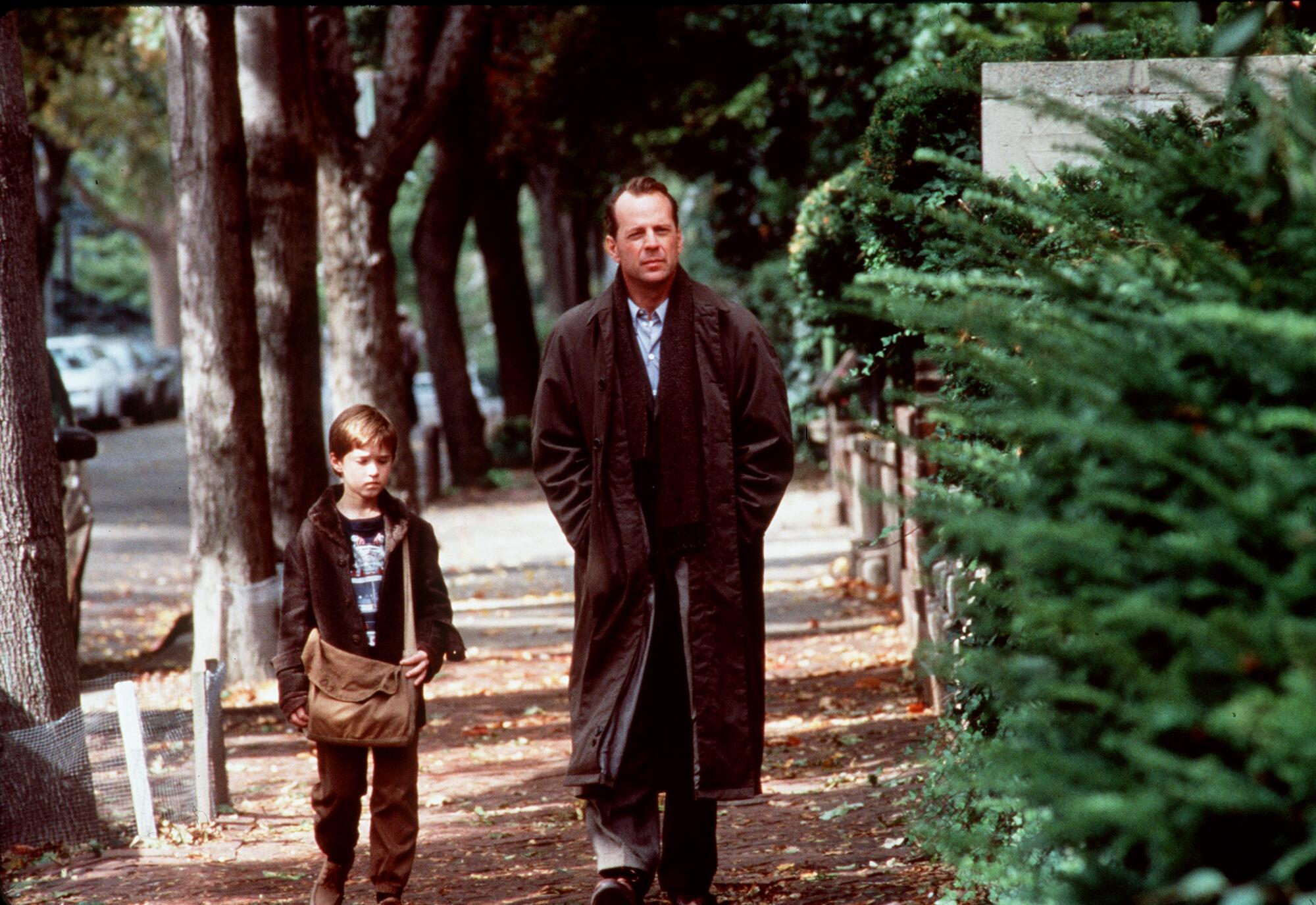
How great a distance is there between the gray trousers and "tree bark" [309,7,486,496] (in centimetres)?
794

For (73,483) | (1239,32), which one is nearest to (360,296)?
(73,483)

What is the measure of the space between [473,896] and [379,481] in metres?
1.46

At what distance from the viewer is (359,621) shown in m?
5.01

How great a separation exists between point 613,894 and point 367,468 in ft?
4.93

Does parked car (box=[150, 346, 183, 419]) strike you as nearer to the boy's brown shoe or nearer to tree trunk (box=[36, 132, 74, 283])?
tree trunk (box=[36, 132, 74, 283])

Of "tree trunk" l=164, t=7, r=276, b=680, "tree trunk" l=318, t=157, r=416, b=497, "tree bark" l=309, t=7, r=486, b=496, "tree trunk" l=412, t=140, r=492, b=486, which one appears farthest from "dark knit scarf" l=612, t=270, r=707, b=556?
"tree trunk" l=412, t=140, r=492, b=486

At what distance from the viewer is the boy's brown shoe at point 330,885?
5.06 m

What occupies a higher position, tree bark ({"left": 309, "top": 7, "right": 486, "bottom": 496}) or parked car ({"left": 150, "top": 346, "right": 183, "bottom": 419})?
tree bark ({"left": 309, "top": 7, "right": 486, "bottom": 496})

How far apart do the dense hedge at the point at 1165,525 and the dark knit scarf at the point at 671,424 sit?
143cm

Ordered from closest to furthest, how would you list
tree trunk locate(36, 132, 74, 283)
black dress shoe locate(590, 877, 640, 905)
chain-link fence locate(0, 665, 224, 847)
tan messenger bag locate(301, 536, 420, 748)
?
black dress shoe locate(590, 877, 640, 905)
tan messenger bag locate(301, 536, 420, 748)
chain-link fence locate(0, 665, 224, 847)
tree trunk locate(36, 132, 74, 283)

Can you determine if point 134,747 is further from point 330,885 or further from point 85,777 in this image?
point 330,885

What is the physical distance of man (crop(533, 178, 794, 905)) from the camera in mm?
4727

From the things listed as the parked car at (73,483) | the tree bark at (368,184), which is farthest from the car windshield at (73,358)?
the parked car at (73,483)

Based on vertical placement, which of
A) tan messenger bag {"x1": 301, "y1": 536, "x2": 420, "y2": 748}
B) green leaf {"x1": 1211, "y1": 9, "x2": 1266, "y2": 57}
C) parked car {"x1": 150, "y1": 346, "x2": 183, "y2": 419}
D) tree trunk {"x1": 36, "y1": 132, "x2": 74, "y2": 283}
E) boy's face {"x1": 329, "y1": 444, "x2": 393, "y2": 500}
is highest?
Answer: tree trunk {"x1": 36, "y1": 132, "x2": 74, "y2": 283}
